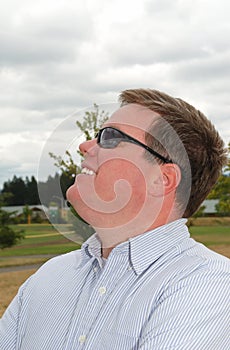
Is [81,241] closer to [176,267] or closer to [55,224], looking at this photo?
[55,224]

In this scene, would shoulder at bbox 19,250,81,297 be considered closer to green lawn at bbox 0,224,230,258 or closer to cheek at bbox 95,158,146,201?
cheek at bbox 95,158,146,201

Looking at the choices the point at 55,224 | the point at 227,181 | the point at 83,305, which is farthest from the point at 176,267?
the point at 227,181

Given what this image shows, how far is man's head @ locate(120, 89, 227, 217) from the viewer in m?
1.23

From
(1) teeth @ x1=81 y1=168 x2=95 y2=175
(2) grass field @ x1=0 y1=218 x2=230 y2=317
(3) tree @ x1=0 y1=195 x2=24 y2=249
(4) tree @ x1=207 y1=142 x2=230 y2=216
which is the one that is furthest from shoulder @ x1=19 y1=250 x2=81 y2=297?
(4) tree @ x1=207 y1=142 x2=230 y2=216

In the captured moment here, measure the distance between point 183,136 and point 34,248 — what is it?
12.2 meters

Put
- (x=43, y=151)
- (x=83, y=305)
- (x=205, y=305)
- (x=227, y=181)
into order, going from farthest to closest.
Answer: (x=227, y=181) < (x=43, y=151) < (x=83, y=305) < (x=205, y=305)

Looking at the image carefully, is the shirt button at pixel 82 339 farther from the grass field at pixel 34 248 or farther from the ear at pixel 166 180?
the grass field at pixel 34 248

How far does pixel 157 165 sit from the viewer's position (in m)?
1.25

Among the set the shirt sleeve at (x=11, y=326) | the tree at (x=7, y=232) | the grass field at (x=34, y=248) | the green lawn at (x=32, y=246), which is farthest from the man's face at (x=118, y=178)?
the green lawn at (x=32, y=246)

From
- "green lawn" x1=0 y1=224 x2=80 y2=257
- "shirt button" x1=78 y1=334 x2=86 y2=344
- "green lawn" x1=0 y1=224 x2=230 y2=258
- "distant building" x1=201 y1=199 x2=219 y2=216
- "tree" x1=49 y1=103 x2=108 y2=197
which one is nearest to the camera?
"shirt button" x1=78 y1=334 x2=86 y2=344

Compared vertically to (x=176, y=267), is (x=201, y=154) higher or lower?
higher

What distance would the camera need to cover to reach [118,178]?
1.20 m

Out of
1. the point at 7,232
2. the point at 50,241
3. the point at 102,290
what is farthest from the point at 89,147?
the point at 50,241

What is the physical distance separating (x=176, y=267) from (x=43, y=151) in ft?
1.32
